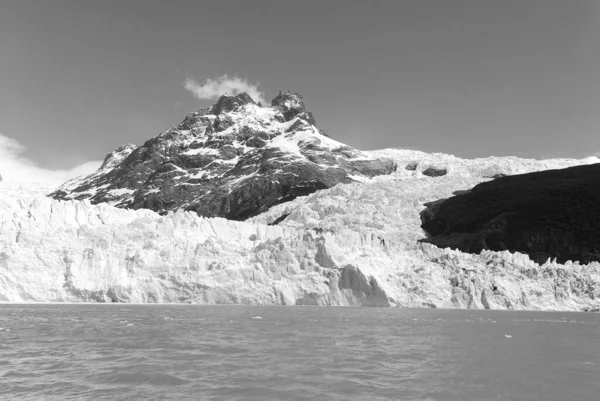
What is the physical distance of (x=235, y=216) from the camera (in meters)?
167

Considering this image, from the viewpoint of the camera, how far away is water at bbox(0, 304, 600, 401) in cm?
1181

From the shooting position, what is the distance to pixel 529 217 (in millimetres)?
93000

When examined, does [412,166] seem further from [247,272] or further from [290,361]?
A: [290,361]

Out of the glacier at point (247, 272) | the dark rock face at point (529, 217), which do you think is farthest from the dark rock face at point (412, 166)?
the glacier at point (247, 272)

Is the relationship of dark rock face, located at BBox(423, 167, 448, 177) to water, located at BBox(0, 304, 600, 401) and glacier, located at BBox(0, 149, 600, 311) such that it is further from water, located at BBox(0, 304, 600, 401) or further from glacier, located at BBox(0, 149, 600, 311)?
water, located at BBox(0, 304, 600, 401)

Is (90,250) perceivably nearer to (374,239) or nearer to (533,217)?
(374,239)

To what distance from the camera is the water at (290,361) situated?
11812mm

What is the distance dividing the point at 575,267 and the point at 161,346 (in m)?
43.0

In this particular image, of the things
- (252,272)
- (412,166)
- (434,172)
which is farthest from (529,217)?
(412,166)

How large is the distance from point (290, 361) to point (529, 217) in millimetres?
88139

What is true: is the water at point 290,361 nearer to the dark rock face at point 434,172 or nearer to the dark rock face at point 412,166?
the dark rock face at point 434,172

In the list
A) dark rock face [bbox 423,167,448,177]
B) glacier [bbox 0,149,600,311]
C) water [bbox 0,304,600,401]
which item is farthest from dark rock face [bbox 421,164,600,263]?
water [bbox 0,304,600,401]

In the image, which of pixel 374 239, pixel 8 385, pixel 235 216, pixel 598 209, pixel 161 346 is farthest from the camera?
pixel 235 216

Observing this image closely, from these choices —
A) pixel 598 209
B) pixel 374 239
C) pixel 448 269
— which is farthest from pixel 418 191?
pixel 448 269
